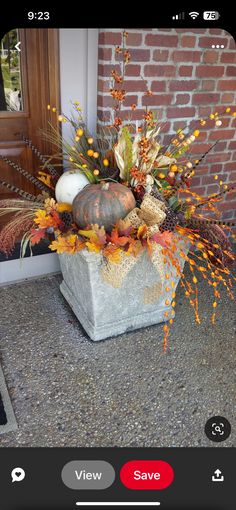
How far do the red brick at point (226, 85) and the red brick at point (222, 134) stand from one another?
19 cm

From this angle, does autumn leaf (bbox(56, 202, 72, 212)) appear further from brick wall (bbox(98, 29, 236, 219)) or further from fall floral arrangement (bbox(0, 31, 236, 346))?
brick wall (bbox(98, 29, 236, 219))

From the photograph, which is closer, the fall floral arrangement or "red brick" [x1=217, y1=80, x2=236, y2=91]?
the fall floral arrangement

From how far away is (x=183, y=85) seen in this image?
1552 mm

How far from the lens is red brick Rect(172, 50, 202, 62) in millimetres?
1459

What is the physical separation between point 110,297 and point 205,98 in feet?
3.11

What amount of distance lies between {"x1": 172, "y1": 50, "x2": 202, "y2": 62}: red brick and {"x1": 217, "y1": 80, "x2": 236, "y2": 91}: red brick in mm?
180

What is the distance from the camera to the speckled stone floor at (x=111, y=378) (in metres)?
1.07

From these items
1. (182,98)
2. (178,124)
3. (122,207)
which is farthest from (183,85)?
(122,207)

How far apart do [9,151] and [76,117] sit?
31 cm

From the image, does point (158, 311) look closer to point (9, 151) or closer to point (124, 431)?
point (124, 431)

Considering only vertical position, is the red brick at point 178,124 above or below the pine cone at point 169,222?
above
